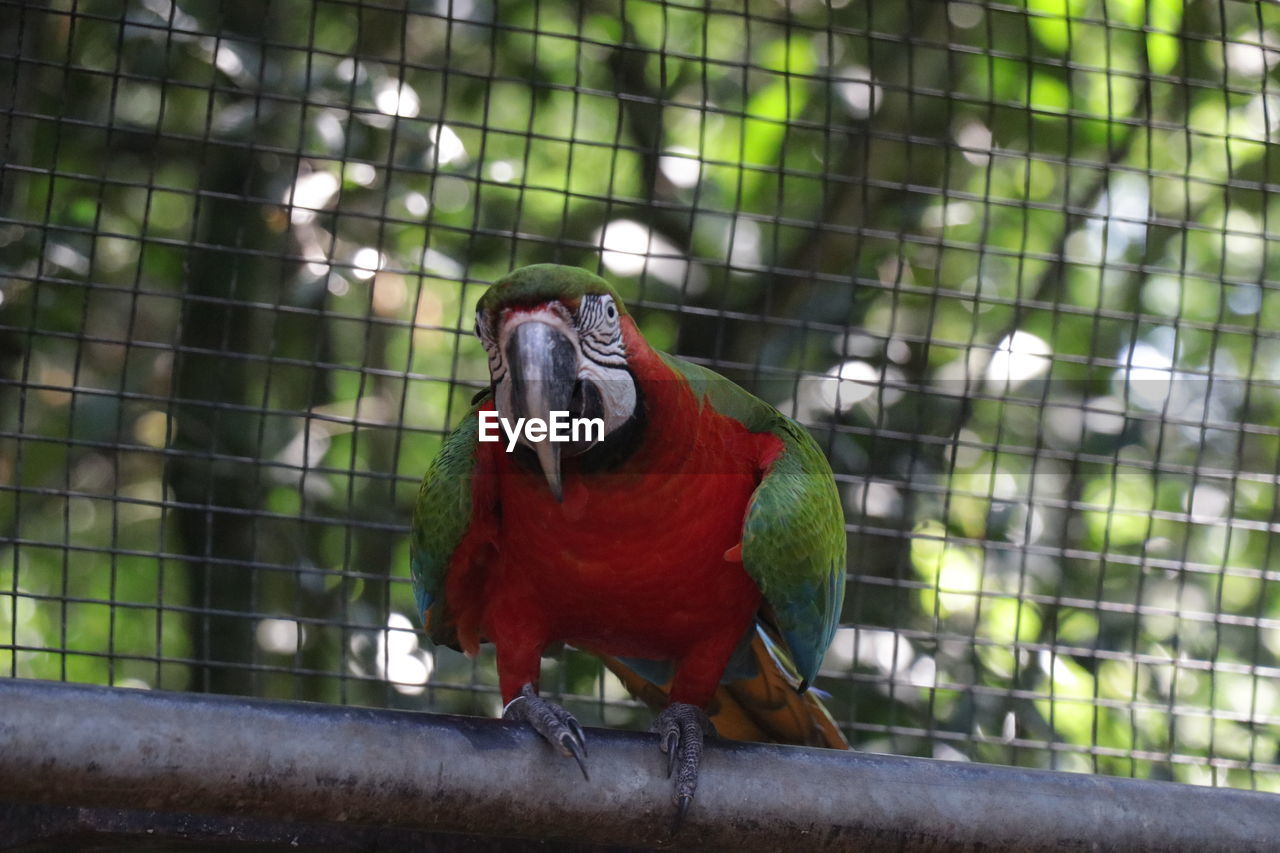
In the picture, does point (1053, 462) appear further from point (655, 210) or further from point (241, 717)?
point (241, 717)

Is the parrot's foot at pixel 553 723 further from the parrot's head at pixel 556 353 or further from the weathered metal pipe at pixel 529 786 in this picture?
the parrot's head at pixel 556 353

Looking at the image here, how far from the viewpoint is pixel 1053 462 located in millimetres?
3068

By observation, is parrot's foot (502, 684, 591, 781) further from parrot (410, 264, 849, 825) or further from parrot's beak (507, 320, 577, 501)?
parrot's beak (507, 320, 577, 501)

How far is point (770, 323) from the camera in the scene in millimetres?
2883

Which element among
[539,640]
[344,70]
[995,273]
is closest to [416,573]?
[539,640]

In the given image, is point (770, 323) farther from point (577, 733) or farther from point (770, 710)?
point (577, 733)

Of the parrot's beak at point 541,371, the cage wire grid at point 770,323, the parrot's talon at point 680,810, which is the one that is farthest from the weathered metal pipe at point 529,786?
the cage wire grid at point 770,323

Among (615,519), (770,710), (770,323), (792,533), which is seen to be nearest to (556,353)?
(615,519)

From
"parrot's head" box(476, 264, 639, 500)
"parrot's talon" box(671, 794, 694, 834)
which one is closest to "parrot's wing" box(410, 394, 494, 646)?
"parrot's head" box(476, 264, 639, 500)

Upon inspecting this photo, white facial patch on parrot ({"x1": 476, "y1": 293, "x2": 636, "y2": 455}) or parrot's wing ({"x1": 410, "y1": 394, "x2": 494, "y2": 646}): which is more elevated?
white facial patch on parrot ({"x1": 476, "y1": 293, "x2": 636, "y2": 455})

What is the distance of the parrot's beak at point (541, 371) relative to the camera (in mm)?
1417

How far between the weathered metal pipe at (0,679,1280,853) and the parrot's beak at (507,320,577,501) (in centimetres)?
39

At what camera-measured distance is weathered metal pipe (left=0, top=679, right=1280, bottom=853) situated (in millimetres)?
1131

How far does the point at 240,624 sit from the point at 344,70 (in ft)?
5.10
